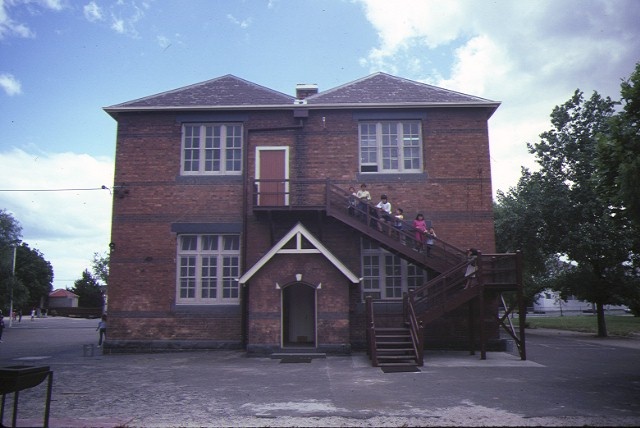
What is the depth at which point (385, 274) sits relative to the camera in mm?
17641

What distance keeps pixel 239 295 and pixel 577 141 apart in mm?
18090

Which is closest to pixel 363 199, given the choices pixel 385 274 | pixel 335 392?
pixel 385 274

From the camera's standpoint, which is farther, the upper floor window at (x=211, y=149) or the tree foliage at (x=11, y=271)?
the tree foliage at (x=11, y=271)

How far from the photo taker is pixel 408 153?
1830 centimetres

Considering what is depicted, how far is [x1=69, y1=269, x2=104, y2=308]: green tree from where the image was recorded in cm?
6475

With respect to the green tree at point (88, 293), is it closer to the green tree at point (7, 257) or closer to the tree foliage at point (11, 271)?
the tree foliage at point (11, 271)

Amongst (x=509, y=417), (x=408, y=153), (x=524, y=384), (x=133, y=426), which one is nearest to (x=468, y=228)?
(x=408, y=153)

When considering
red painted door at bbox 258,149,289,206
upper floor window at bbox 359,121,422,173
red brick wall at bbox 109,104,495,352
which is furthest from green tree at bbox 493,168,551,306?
red painted door at bbox 258,149,289,206

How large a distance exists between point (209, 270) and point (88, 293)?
2169 inches

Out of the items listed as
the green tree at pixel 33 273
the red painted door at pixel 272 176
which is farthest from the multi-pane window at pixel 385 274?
the green tree at pixel 33 273

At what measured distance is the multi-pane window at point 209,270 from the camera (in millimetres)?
17859

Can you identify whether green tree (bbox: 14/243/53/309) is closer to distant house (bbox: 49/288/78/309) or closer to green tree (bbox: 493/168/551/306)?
distant house (bbox: 49/288/78/309)

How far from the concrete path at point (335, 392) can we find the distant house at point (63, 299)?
6370 centimetres

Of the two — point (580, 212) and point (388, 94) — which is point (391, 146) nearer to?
point (388, 94)
